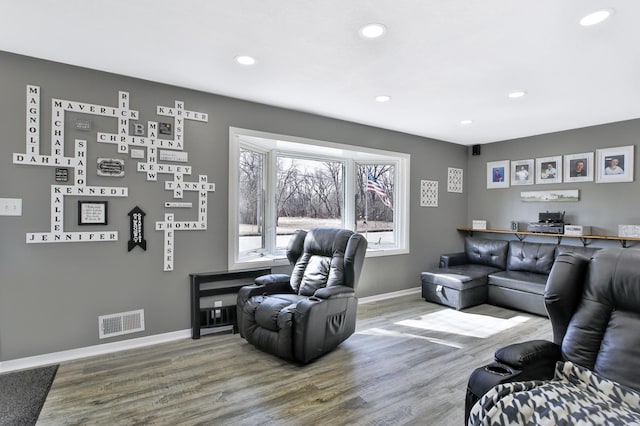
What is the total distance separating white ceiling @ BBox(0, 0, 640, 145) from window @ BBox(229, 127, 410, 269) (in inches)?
27.6

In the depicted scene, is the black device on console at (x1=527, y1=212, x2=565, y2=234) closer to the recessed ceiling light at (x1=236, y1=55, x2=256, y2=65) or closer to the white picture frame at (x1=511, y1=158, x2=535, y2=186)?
the white picture frame at (x1=511, y1=158, x2=535, y2=186)

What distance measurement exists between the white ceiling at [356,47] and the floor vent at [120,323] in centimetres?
216

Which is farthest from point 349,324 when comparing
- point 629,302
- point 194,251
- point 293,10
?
point 293,10

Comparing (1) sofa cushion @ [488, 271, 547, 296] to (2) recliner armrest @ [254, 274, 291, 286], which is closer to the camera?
(2) recliner armrest @ [254, 274, 291, 286]

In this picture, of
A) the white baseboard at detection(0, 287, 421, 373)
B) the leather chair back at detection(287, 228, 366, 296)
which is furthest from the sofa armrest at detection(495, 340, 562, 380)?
the white baseboard at detection(0, 287, 421, 373)

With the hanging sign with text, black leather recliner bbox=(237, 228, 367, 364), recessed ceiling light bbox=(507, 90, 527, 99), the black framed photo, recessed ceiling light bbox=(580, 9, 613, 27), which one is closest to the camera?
recessed ceiling light bbox=(580, 9, 613, 27)

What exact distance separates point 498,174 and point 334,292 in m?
4.02

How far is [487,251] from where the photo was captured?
521 centimetres

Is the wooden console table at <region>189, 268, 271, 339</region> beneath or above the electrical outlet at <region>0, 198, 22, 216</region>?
beneath

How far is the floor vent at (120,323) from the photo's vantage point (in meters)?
2.96

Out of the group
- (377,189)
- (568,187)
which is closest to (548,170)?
(568,187)

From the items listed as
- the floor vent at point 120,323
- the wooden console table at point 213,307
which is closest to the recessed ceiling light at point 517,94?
the wooden console table at point 213,307

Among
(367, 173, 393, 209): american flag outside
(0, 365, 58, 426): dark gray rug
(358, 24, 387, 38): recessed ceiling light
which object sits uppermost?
(358, 24, 387, 38): recessed ceiling light

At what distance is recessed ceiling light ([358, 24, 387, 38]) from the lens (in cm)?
217
